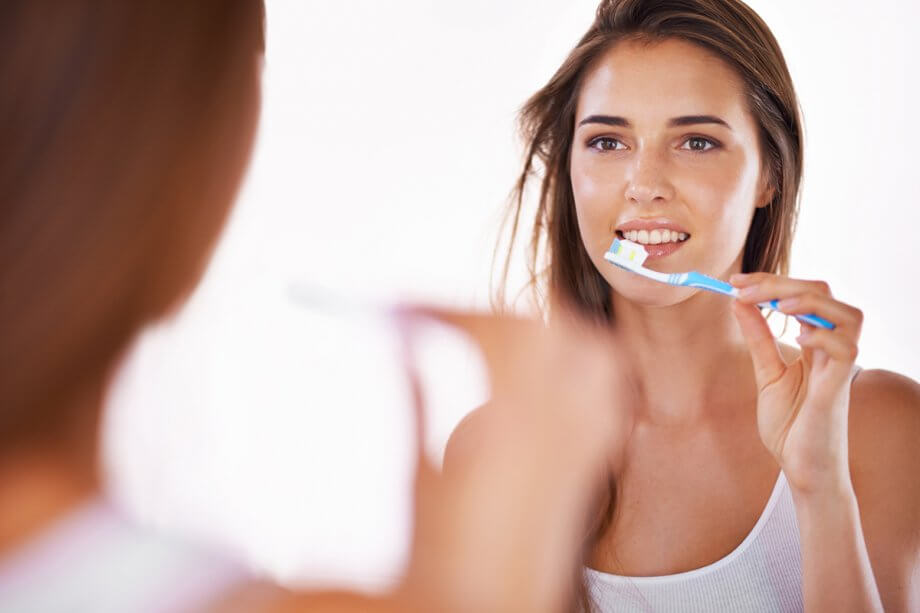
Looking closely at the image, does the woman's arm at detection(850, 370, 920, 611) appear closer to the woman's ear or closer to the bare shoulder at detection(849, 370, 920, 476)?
the bare shoulder at detection(849, 370, 920, 476)

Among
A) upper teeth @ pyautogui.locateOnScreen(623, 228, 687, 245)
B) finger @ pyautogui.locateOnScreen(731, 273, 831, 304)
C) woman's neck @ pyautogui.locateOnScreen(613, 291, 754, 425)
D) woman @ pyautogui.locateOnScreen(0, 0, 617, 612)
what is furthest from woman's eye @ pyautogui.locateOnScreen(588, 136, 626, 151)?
woman @ pyautogui.locateOnScreen(0, 0, 617, 612)

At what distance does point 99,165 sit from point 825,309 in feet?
Result: 2.19

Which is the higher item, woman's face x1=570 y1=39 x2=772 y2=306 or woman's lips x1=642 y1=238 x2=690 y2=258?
woman's face x1=570 y1=39 x2=772 y2=306

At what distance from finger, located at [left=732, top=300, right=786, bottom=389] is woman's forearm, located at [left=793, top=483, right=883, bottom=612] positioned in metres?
0.13

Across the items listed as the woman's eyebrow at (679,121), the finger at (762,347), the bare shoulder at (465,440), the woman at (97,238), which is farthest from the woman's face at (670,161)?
the woman at (97,238)

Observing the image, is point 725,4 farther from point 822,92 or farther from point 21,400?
point 21,400

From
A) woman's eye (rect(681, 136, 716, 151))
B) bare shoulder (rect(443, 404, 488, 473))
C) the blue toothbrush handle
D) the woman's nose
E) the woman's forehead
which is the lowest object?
bare shoulder (rect(443, 404, 488, 473))

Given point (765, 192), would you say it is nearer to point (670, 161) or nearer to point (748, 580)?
point (670, 161)

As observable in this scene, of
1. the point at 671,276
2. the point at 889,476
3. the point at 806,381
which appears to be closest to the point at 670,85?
the point at 671,276

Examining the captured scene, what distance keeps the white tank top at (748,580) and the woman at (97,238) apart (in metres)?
0.65

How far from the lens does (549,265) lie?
1.30 m

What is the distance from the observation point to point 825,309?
0.80 m

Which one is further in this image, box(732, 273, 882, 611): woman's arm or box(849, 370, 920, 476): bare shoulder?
box(849, 370, 920, 476): bare shoulder

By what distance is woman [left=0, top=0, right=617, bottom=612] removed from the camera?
0.33m
